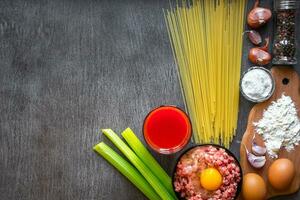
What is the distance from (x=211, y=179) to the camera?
1778mm

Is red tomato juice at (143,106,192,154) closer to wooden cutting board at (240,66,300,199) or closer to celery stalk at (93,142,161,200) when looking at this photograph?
celery stalk at (93,142,161,200)

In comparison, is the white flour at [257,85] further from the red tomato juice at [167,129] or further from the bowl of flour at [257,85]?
the red tomato juice at [167,129]

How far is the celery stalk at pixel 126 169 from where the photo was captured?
75.0 inches

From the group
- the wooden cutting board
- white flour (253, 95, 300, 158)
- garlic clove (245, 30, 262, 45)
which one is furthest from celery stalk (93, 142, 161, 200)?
garlic clove (245, 30, 262, 45)

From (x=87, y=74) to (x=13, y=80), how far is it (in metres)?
0.30

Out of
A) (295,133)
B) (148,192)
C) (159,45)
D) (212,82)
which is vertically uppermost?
(159,45)

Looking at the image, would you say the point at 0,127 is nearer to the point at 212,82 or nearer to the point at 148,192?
the point at 148,192

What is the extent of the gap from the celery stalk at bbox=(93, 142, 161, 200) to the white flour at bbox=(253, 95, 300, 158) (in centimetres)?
48

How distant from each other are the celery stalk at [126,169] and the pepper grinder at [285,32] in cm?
70

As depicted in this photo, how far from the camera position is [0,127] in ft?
6.50

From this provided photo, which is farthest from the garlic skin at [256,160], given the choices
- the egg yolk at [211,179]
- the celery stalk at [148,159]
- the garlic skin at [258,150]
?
the celery stalk at [148,159]

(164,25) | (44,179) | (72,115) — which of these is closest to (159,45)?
(164,25)

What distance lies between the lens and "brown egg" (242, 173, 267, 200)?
6.02 ft

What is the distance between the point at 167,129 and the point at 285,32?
590mm
